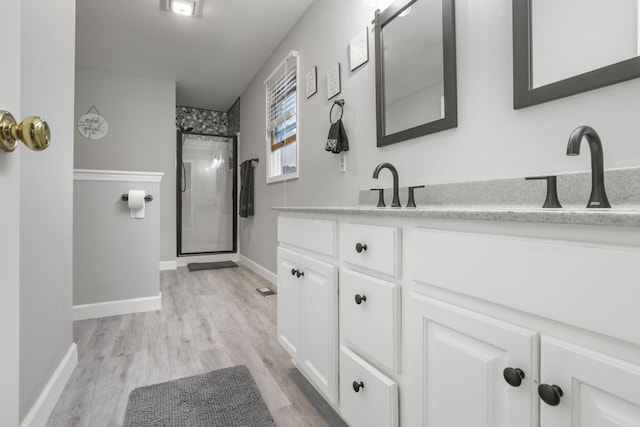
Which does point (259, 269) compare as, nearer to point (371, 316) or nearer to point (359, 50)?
point (359, 50)

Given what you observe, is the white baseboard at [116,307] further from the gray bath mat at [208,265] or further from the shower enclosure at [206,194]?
the shower enclosure at [206,194]

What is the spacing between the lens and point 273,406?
4.76ft

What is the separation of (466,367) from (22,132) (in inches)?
36.2

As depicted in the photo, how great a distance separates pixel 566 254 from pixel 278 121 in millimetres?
3240

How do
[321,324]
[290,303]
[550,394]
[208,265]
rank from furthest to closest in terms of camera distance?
[208,265], [290,303], [321,324], [550,394]

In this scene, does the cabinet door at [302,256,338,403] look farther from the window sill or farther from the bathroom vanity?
the window sill

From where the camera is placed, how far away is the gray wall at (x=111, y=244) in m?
2.48

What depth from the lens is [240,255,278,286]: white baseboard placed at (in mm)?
3662

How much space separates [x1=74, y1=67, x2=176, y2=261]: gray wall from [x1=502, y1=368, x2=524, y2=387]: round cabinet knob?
4645mm

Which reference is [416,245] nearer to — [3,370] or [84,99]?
[3,370]

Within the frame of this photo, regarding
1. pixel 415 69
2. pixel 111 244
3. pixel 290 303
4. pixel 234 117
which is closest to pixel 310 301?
pixel 290 303

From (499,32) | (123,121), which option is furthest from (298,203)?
(123,121)

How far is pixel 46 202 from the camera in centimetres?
141

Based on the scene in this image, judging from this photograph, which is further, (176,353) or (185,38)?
(185,38)
